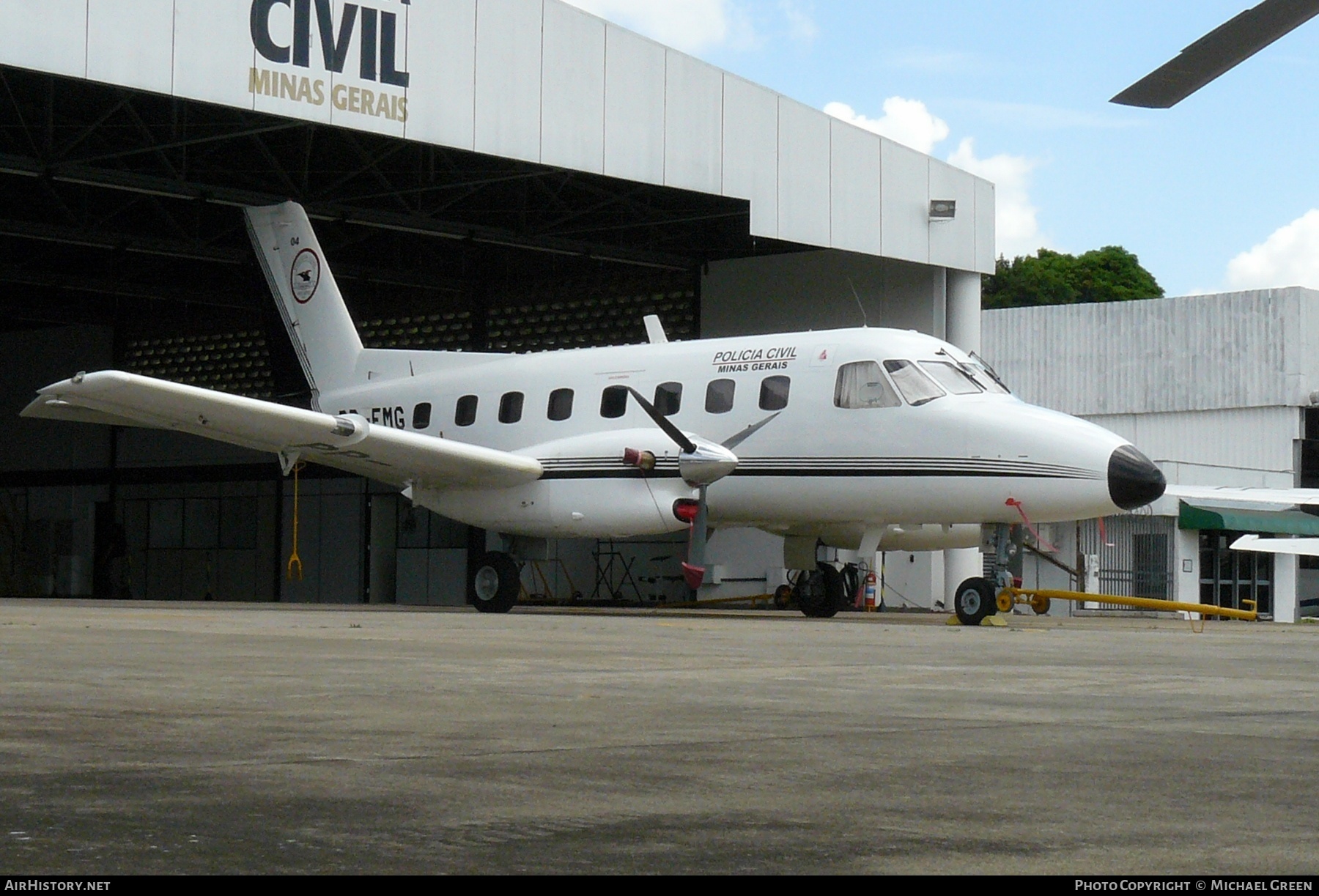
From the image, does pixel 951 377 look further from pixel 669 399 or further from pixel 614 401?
pixel 614 401

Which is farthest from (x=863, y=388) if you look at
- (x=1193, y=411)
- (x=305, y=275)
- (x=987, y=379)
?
(x=1193, y=411)

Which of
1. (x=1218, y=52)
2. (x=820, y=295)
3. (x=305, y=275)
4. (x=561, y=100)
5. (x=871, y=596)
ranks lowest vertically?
(x=871, y=596)

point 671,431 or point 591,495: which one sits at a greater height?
point 671,431

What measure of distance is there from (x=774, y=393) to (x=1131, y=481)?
4419 mm

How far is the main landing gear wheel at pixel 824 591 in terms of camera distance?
2052 centimetres

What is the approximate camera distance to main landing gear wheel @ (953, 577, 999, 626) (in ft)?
55.7

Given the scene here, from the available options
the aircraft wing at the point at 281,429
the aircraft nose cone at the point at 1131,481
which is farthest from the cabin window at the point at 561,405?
the aircraft nose cone at the point at 1131,481

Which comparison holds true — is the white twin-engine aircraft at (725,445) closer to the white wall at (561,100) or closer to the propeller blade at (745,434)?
the propeller blade at (745,434)

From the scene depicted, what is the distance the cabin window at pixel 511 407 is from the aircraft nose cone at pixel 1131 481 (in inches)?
322

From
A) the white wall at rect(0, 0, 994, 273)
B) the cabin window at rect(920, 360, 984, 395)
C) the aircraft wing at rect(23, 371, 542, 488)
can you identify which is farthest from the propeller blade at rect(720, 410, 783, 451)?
the white wall at rect(0, 0, 994, 273)

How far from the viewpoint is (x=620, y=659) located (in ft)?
30.6

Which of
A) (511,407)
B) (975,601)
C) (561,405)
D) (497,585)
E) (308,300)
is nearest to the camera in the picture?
(975,601)

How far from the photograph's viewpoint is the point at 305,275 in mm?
24172
